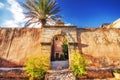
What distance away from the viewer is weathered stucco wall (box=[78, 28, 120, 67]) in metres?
15.0

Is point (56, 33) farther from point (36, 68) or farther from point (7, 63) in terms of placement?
point (7, 63)

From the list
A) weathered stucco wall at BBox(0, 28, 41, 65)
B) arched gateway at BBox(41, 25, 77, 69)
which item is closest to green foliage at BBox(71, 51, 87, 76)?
arched gateway at BBox(41, 25, 77, 69)

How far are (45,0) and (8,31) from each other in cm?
689

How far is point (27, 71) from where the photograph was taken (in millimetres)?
13031

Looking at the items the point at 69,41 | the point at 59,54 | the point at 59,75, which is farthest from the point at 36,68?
the point at 59,54

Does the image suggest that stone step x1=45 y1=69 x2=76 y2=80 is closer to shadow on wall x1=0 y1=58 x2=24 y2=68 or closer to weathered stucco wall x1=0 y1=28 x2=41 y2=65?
weathered stucco wall x1=0 y1=28 x2=41 y2=65

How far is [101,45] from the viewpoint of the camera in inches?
613

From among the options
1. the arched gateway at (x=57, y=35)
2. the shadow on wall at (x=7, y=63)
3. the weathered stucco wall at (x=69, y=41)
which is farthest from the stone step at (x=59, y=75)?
the shadow on wall at (x=7, y=63)

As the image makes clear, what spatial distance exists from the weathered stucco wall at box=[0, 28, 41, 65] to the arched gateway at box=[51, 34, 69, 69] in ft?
5.89

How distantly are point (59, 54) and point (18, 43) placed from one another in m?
8.82

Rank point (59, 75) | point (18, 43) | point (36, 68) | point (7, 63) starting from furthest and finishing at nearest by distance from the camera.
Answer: point (18, 43)
point (7, 63)
point (59, 75)
point (36, 68)

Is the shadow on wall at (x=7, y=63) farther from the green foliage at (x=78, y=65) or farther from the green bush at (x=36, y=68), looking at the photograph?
the green foliage at (x=78, y=65)

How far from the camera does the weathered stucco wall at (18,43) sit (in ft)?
49.4

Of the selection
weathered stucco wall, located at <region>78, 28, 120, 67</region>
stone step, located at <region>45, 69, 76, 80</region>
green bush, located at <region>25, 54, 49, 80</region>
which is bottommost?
stone step, located at <region>45, 69, 76, 80</region>
